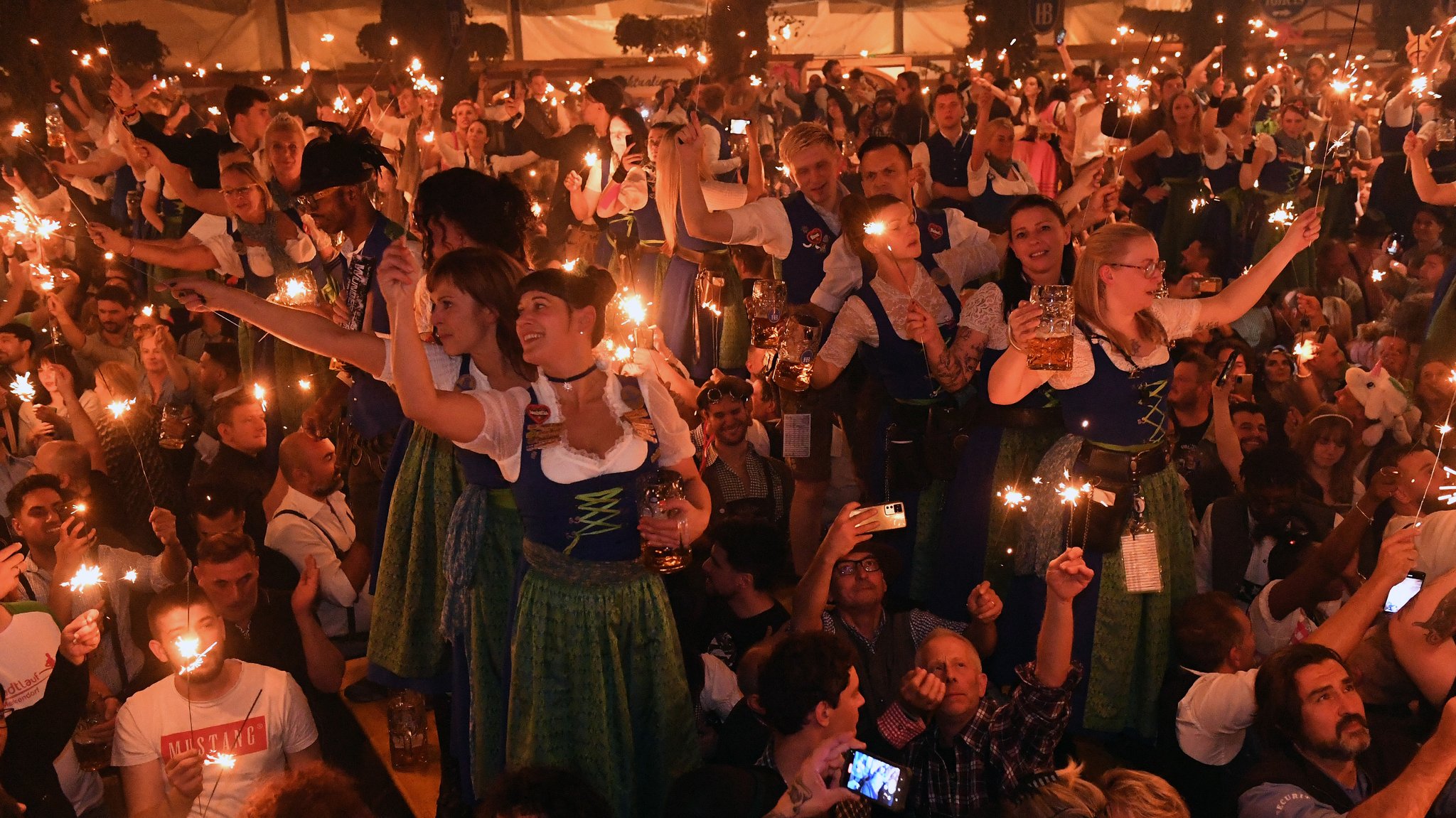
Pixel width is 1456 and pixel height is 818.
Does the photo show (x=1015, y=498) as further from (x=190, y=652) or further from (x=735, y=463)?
(x=190, y=652)

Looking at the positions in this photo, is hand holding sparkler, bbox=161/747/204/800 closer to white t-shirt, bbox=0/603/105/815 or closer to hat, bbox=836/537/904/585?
white t-shirt, bbox=0/603/105/815

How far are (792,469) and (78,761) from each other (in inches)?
98.2

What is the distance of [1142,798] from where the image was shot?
2.62 m

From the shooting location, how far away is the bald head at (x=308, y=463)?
436 cm

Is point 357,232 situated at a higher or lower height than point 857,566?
higher

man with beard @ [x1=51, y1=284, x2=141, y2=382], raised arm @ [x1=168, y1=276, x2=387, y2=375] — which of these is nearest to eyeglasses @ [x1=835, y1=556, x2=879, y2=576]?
raised arm @ [x1=168, y1=276, x2=387, y2=375]

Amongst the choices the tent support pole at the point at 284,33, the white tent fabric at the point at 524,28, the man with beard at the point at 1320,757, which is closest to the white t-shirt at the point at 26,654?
the man with beard at the point at 1320,757

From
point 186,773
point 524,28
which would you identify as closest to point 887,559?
point 186,773

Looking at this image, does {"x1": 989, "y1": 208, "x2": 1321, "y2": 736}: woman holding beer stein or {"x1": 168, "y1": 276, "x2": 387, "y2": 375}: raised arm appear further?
{"x1": 989, "y1": 208, "x2": 1321, "y2": 736}: woman holding beer stein

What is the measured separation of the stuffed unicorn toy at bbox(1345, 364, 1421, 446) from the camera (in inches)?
194

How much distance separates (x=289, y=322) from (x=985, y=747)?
1.91 metres

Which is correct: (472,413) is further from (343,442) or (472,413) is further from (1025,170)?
Result: (1025,170)

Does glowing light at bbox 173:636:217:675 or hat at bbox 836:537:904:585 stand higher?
glowing light at bbox 173:636:217:675

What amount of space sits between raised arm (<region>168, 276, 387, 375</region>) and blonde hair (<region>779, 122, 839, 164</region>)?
2161 mm
